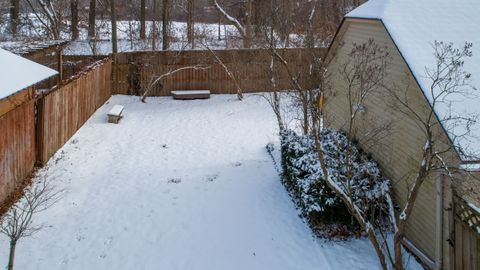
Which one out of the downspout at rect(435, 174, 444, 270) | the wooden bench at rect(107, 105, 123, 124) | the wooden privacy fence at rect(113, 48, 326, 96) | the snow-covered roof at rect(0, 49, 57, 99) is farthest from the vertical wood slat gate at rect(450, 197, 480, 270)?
the wooden privacy fence at rect(113, 48, 326, 96)

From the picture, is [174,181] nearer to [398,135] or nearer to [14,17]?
[398,135]

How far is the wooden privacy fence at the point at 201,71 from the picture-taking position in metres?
22.2

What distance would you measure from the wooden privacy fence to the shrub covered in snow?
11.4 metres

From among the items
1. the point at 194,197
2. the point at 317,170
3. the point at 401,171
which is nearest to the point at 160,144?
the point at 194,197

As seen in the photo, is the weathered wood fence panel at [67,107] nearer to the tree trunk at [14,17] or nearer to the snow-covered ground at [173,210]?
the snow-covered ground at [173,210]

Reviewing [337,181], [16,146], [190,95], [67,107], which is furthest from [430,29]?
[190,95]

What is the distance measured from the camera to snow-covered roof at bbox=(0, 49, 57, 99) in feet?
A: 32.0

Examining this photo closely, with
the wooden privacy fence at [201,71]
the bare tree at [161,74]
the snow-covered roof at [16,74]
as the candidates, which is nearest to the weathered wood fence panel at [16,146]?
the snow-covered roof at [16,74]

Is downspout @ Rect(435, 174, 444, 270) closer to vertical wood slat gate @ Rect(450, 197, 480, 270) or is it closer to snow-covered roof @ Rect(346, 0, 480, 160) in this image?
vertical wood slat gate @ Rect(450, 197, 480, 270)

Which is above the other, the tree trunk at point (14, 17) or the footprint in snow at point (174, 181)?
the tree trunk at point (14, 17)

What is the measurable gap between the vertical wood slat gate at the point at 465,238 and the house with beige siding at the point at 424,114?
14mm

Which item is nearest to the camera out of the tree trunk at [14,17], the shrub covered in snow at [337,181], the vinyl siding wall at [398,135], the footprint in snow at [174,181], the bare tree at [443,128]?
the bare tree at [443,128]

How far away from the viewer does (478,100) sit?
8250 mm

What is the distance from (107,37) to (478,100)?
3639cm
